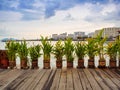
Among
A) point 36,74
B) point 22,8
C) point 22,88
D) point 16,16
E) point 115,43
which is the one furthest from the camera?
point 16,16

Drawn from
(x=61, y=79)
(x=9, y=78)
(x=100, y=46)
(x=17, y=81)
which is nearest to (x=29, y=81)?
(x=17, y=81)

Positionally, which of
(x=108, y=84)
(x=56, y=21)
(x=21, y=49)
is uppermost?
(x=56, y=21)

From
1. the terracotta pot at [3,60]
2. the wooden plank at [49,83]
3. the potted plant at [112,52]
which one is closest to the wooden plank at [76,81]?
the wooden plank at [49,83]

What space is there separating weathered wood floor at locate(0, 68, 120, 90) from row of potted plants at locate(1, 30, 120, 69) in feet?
1.70

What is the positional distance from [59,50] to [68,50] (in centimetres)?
26

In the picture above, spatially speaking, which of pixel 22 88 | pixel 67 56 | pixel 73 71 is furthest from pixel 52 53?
pixel 22 88

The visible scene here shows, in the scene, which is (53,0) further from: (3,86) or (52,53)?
(3,86)

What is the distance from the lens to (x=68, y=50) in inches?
321

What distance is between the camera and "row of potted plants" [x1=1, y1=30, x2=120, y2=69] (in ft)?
26.7

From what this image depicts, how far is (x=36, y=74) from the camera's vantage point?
7086 mm

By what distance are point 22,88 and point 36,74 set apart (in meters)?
1.65

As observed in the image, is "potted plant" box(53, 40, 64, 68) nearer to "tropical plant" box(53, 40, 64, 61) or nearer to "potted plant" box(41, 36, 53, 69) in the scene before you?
"tropical plant" box(53, 40, 64, 61)

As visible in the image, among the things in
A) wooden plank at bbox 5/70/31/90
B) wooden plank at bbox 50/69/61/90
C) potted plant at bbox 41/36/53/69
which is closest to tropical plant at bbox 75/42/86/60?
potted plant at bbox 41/36/53/69

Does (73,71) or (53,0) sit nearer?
(73,71)
